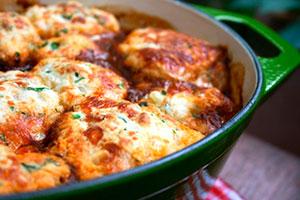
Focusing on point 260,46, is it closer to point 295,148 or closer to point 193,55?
point 193,55

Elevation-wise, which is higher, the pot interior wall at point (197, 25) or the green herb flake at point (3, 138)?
the pot interior wall at point (197, 25)

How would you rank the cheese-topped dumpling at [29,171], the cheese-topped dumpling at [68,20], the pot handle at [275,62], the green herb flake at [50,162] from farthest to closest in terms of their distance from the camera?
1. the cheese-topped dumpling at [68,20]
2. the pot handle at [275,62]
3. the green herb flake at [50,162]
4. the cheese-topped dumpling at [29,171]

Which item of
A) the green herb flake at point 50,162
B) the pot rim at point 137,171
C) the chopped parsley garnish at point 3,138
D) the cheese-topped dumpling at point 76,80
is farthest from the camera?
the cheese-topped dumpling at point 76,80

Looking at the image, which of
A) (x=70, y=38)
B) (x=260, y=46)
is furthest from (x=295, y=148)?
(x=70, y=38)

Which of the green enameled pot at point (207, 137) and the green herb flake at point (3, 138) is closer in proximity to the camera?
the green enameled pot at point (207, 137)

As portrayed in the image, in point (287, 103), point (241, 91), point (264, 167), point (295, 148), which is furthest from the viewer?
point (287, 103)

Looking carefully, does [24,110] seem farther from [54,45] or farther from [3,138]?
[54,45]

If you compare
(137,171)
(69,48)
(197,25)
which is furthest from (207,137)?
(197,25)

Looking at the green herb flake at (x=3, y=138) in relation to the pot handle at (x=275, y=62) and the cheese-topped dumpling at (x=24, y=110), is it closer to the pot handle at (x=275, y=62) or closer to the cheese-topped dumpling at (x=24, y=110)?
the cheese-topped dumpling at (x=24, y=110)

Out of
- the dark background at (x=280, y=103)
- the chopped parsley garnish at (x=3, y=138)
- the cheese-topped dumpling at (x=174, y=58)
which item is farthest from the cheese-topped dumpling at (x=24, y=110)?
the dark background at (x=280, y=103)
